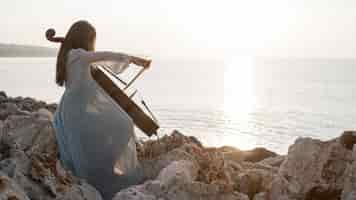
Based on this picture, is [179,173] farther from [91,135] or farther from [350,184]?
[91,135]

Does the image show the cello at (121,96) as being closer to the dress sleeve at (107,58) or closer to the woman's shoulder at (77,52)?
the dress sleeve at (107,58)

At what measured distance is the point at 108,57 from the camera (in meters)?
6.08

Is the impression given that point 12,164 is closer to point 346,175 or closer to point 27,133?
point 27,133

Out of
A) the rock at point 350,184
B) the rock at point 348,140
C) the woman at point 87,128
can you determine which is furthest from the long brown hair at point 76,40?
the rock at point 350,184

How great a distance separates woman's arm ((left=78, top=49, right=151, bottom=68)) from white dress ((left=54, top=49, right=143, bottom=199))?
1cm

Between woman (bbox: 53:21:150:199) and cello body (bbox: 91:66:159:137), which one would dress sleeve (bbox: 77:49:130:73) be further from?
cello body (bbox: 91:66:159:137)

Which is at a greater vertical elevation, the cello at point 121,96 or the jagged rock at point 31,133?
the cello at point 121,96

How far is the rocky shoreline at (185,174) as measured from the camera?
4703 mm

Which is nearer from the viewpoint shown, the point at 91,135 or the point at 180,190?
the point at 180,190

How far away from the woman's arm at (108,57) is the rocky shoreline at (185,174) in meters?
1.01

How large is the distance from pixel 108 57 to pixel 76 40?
481mm

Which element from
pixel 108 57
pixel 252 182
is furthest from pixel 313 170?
pixel 108 57

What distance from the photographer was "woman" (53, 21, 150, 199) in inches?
→ 249

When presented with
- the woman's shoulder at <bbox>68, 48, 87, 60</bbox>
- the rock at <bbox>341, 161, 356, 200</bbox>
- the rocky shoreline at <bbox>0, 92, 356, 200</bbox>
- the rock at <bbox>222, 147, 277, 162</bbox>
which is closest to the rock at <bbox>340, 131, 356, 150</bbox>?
the rocky shoreline at <bbox>0, 92, 356, 200</bbox>
